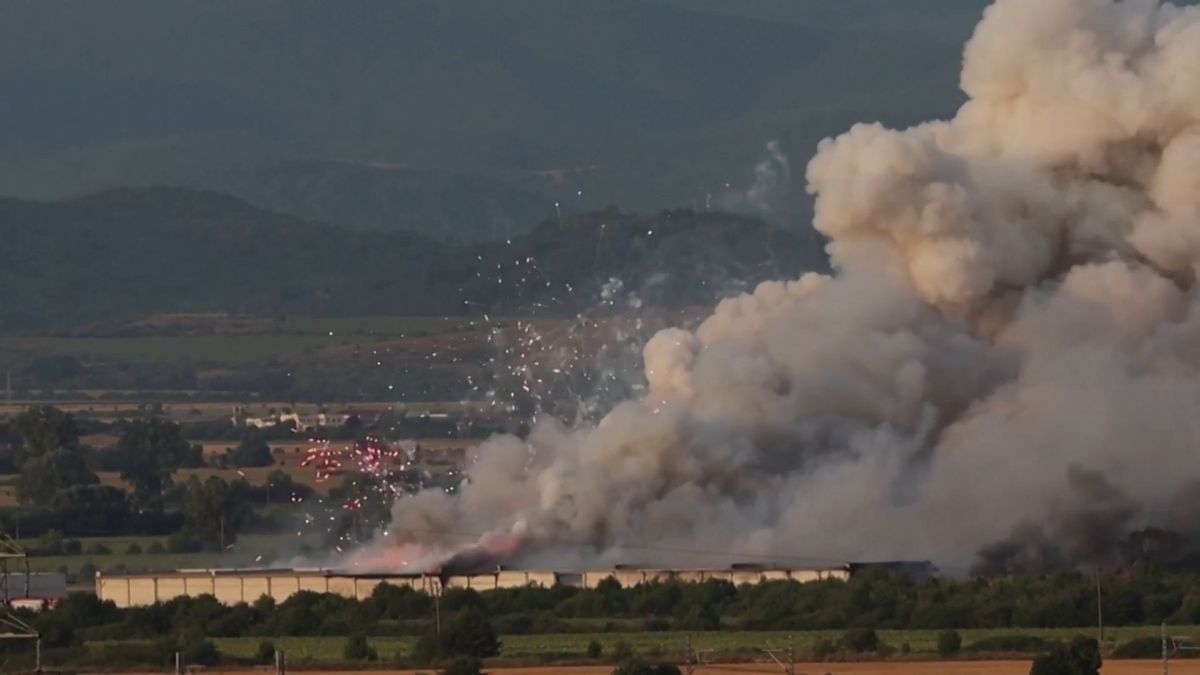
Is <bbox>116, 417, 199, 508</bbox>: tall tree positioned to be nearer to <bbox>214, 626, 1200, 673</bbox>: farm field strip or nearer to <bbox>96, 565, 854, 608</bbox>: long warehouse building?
<bbox>96, 565, 854, 608</bbox>: long warehouse building

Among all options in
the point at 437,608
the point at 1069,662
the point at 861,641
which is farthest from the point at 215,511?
the point at 1069,662

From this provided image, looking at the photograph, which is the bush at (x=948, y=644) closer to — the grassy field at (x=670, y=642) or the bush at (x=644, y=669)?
the grassy field at (x=670, y=642)

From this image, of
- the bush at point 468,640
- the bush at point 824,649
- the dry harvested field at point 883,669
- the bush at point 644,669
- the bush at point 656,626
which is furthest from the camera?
the bush at point 656,626

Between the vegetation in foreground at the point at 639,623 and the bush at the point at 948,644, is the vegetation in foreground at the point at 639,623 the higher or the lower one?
the higher one

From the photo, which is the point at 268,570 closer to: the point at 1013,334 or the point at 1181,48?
the point at 1013,334

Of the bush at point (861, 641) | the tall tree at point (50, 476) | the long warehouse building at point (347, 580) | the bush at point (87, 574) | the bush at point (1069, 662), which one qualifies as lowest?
the bush at point (1069, 662)

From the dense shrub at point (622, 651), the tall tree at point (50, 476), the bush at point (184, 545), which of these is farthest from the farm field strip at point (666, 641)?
the tall tree at point (50, 476)

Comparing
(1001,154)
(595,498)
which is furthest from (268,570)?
(1001,154)
